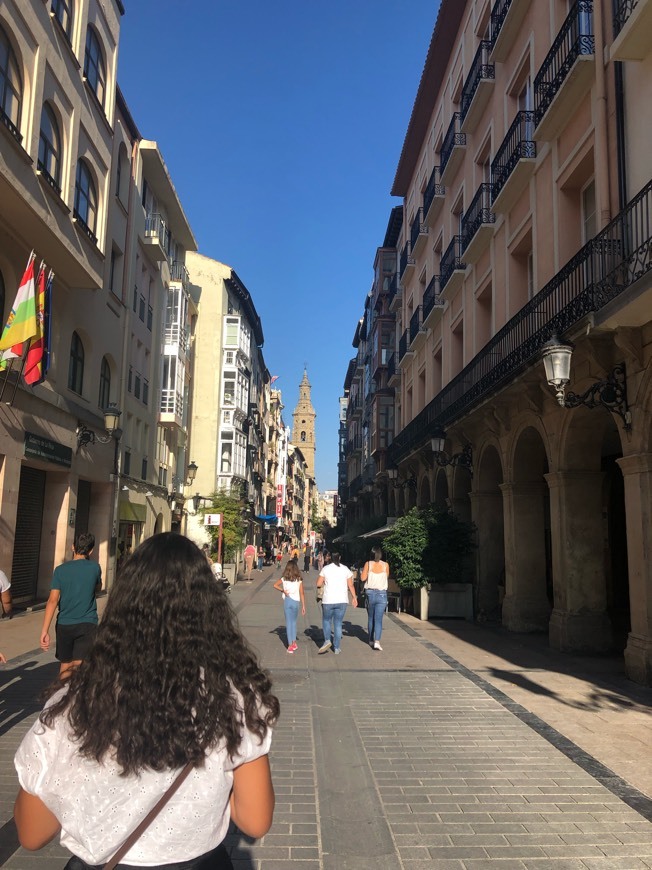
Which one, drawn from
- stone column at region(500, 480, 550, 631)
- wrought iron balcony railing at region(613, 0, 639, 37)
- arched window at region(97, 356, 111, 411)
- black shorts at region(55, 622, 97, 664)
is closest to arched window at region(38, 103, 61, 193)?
arched window at region(97, 356, 111, 411)

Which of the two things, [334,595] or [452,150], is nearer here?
[334,595]

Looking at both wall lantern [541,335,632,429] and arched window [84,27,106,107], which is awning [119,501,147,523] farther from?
wall lantern [541,335,632,429]

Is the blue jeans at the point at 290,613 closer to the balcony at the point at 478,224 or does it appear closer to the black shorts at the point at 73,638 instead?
the black shorts at the point at 73,638

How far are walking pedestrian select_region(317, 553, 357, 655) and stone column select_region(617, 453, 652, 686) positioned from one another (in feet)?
13.0

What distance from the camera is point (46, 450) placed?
607 inches

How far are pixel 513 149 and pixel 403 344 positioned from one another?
16.3m

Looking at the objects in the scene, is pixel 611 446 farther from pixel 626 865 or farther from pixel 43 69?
pixel 43 69

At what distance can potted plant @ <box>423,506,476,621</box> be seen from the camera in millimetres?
15758

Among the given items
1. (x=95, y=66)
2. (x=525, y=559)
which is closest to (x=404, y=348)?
(x=95, y=66)

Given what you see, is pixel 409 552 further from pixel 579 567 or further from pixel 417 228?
pixel 417 228

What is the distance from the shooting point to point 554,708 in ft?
25.1

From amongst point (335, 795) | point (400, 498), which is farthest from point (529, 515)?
point (400, 498)

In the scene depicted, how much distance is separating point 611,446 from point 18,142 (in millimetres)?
12957

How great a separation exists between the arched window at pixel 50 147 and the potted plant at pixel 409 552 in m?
10.5
